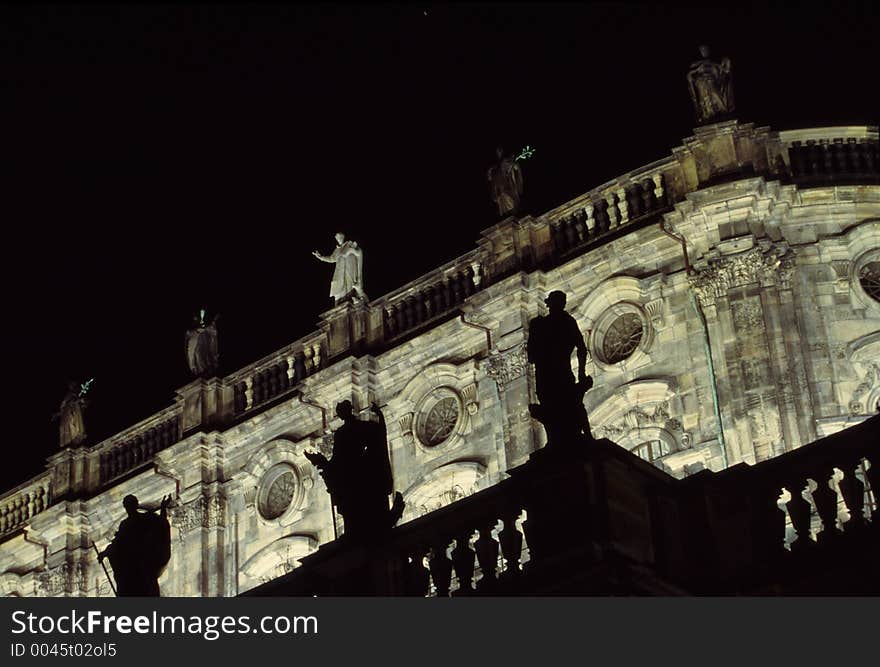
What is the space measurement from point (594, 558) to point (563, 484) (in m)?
0.84

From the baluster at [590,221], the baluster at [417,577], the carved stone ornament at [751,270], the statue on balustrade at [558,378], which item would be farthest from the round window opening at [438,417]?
the baluster at [417,577]

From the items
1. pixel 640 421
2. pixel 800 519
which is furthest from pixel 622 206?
pixel 800 519

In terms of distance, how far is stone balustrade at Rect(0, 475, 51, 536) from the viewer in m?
38.0

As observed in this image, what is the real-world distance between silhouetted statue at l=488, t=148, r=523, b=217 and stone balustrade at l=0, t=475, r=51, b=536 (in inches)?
526

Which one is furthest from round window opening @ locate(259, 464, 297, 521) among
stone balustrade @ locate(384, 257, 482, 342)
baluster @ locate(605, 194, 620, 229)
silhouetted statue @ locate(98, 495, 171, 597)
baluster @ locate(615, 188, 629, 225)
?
silhouetted statue @ locate(98, 495, 171, 597)

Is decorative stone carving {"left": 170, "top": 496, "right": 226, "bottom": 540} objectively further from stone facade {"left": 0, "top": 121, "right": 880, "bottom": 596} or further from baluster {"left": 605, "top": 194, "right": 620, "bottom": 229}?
baluster {"left": 605, "top": 194, "right": 620, "bottom": 229}

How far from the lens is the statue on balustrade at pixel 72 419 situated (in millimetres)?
37688

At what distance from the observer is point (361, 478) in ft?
51.1

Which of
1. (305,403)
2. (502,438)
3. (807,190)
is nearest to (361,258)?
(305,403)

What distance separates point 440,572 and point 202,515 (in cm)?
2058

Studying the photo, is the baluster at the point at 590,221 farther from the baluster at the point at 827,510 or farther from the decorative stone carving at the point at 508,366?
the baluster at the point at 827,510
